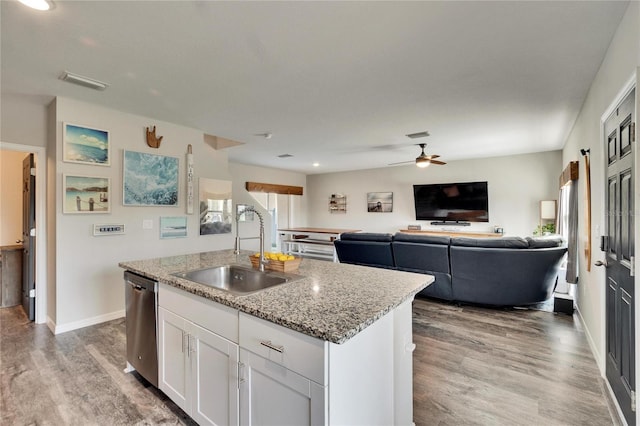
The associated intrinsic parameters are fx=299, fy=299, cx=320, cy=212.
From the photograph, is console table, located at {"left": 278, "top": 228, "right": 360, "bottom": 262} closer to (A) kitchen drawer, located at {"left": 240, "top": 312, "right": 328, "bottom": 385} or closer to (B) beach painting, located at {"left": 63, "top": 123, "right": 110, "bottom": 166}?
(B) beach painting, located at {"left": 63, "top": 123, "right": 110, "bottom": 166}

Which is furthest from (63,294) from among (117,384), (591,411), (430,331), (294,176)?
(294,176)

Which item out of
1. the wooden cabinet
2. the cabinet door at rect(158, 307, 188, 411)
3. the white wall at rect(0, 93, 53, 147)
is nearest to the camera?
the cabinet door at rect(158, 307, 188, 411)

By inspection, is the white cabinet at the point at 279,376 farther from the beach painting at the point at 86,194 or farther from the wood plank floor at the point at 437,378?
the beach painting at the point at 86,194

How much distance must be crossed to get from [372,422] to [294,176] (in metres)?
7.97

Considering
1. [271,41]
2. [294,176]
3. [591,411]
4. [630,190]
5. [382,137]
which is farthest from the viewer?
[294,176]

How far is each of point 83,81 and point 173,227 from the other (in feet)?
6.22

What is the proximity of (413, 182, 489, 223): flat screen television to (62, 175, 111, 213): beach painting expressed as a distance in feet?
20.7

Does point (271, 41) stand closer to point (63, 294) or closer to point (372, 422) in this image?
point (372, 422)

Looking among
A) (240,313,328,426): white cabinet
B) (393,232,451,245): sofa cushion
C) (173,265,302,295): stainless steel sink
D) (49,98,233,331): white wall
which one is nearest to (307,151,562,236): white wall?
(393,232,451,245): sofa cushion

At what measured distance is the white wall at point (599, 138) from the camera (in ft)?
5.60

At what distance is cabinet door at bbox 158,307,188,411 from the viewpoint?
178cm

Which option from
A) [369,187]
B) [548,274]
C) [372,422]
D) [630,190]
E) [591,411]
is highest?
[369,187]

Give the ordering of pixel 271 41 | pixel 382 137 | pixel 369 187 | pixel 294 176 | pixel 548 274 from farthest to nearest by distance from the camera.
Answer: pixel 294 176
pixel 369 187
pixel 382 137
pixel 548 274
pixel 271 41

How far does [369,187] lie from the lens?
834cm
